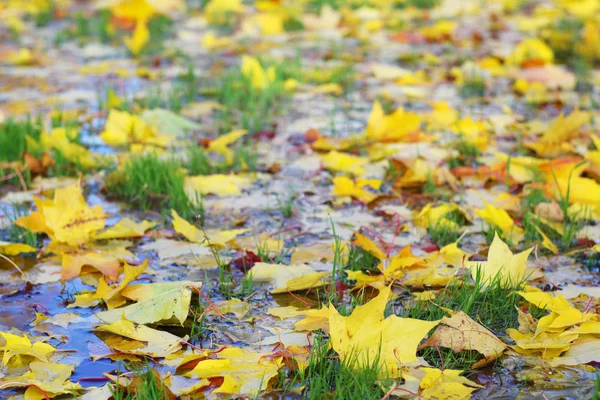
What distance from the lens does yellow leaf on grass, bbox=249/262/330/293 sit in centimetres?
190

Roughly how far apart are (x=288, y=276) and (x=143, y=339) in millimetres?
454

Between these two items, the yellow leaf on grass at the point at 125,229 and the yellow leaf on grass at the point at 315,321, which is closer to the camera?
the yellow leaf on grass at the point at 315,321

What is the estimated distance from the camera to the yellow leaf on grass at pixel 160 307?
1725mm

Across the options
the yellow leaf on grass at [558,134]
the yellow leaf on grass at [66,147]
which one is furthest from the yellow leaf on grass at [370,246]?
the yellow leaf on grass at [66,147]

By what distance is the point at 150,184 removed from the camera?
2.64 meters

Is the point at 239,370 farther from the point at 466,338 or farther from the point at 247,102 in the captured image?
the point at 247,102

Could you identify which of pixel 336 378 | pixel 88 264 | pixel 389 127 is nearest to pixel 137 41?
pixel 389 127

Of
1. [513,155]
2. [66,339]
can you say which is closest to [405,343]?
[66,339]

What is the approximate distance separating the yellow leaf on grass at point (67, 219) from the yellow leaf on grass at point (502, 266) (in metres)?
1.14

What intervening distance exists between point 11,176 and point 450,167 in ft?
5.58

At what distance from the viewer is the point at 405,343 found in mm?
1509

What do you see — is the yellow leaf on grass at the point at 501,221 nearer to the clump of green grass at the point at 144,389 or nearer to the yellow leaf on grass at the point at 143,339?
the yellow leaf on grass at the point at 143,339

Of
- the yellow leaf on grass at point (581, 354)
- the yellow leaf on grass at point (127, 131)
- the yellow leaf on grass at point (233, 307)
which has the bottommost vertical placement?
the yellow leaf on grass at point (581, 354)

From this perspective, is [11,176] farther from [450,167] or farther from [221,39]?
[221,39]
